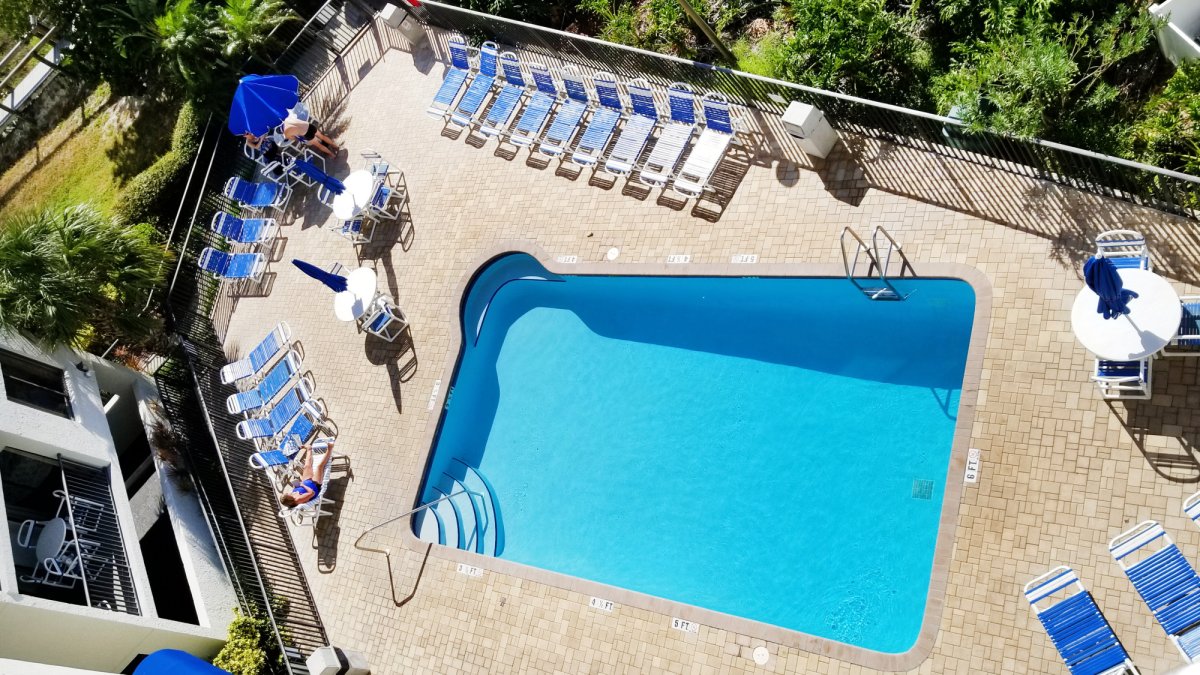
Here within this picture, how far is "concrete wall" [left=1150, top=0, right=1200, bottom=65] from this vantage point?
39.6ft

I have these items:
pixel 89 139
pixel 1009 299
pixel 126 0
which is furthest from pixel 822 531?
pixel 89 139

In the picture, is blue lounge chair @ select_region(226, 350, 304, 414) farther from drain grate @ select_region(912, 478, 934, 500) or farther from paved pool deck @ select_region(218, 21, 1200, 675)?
drain grate @ select_region(912, 478, 934, 500)

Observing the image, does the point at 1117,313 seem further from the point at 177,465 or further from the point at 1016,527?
the point at 177,465

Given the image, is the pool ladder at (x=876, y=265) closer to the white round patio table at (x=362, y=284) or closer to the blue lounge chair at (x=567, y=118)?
the blue lounge chair at (x=567, y=118)

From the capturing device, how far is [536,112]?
57.0 feet

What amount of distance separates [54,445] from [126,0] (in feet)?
40.2

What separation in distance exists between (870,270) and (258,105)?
12.9 meters

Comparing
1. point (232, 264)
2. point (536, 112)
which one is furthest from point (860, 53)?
point (232, 264)

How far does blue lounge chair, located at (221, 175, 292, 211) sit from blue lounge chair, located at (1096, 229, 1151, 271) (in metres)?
16.1

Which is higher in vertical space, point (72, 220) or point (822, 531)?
point (72, 220)

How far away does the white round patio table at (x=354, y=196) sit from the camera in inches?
701

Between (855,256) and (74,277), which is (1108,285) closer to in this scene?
(855,256)

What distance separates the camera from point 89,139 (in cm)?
2528

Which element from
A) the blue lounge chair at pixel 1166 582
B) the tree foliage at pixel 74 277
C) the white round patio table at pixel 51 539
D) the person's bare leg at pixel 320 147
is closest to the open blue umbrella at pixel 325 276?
the tree foliage at pixel 74 277
